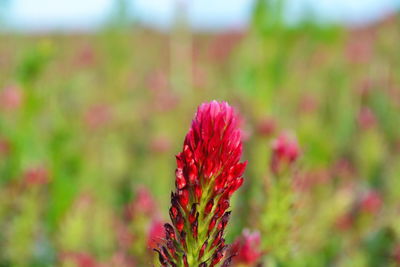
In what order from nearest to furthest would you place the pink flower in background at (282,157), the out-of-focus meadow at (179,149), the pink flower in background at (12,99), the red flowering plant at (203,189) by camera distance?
the red flowering plant at (203,189), the pink flower in background at (282,157), the out-of-focus meadow at (179,149), the pink flower in background at (12,99)

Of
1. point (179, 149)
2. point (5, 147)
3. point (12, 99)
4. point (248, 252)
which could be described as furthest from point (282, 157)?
point (179, 149)

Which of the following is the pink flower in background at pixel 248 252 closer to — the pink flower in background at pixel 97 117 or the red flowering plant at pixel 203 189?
the red flowering plant at pixel 203 189

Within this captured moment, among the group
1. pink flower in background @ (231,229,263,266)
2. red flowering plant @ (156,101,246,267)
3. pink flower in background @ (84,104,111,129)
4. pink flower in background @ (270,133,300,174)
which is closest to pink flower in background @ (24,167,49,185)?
pink flower in background @ (270,133,300,174)

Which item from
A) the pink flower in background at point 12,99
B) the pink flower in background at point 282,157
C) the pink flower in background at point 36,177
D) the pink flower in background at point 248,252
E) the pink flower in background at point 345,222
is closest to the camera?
the pink flower in background at point 248,252

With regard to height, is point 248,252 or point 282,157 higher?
point 282,157

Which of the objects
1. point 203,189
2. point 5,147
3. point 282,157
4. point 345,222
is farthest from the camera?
point 5,147

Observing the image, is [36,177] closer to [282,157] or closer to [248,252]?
[282,157]

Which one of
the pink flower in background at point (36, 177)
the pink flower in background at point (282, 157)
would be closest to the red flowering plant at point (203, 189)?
the pink flower in background at point (282, 157)
